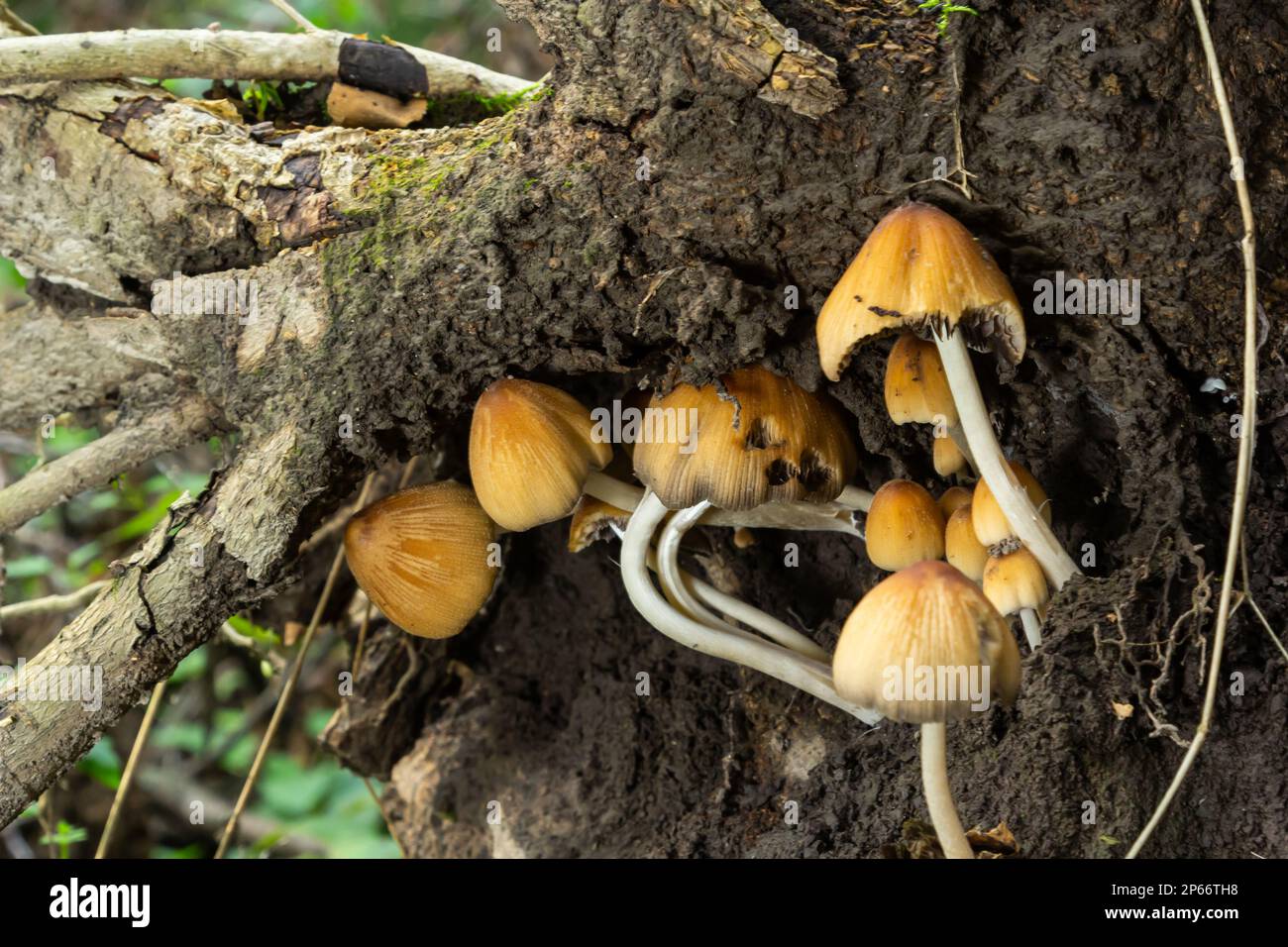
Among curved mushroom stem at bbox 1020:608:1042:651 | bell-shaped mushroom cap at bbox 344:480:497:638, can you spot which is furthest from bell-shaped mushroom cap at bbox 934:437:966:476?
bell-shaped mushroom cap at bbox 344:480:497:638

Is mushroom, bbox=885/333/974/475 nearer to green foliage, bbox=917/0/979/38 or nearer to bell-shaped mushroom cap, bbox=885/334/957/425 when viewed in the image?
bell-shaped mushroom cap, bbox=885/334/957/425

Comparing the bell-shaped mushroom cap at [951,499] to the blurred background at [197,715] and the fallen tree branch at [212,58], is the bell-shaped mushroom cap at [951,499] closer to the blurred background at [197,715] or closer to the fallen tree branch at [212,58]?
the fallen tree branch at [212,58]

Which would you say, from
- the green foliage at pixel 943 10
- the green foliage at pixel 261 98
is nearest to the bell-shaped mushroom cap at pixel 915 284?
the green foliage at pixel 943 10

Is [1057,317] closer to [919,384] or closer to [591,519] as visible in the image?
[919,384]
